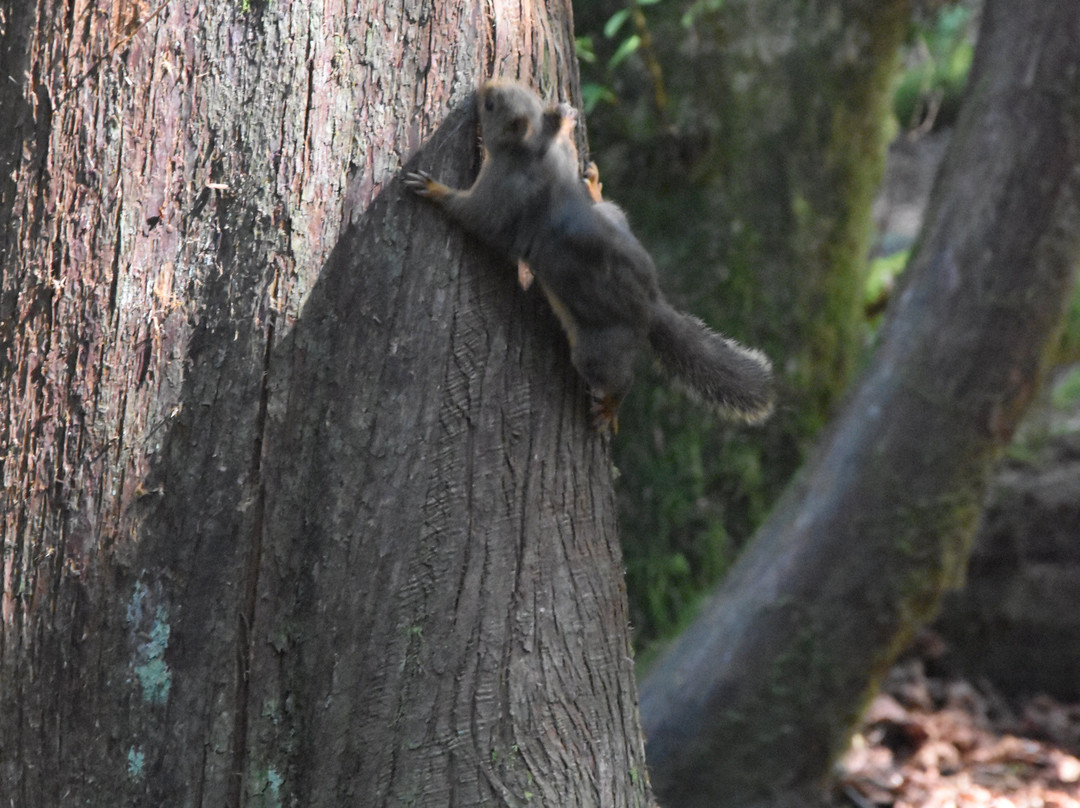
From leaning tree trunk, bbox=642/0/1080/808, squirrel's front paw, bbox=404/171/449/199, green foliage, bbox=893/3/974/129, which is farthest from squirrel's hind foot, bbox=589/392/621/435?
green foliage, bbox=893/3/974/129

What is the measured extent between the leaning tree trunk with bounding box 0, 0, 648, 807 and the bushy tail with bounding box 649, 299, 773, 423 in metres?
0.72

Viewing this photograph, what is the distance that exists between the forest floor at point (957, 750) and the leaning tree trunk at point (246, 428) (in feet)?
11.5

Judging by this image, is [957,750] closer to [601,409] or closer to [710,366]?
[710,366]

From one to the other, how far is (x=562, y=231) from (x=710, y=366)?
26.2 inches

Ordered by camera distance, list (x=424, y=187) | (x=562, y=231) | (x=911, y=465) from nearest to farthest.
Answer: (x=424, y=187) → (x=562, y=231) → (x=911, y=465)

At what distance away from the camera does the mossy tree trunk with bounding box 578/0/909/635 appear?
5438mm

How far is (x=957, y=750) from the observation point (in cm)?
577

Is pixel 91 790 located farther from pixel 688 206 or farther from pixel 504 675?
pixel 688 206

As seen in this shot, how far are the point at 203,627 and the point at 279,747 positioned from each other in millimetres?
325

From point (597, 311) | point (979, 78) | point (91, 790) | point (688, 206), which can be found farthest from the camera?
point (688, 206)

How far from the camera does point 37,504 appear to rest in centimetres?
219

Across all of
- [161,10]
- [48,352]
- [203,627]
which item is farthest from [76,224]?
[203,627]

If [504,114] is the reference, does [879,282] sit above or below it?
above

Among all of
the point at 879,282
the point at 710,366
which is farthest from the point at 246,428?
the point at 879,282
